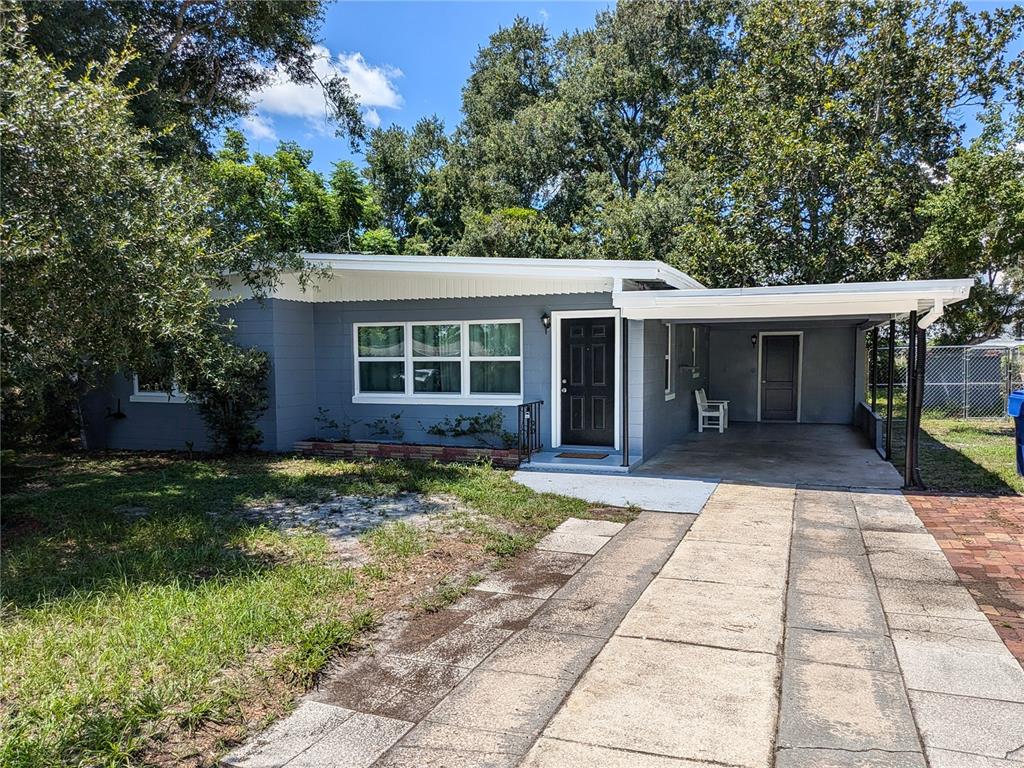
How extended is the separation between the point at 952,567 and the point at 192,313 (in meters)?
6.32

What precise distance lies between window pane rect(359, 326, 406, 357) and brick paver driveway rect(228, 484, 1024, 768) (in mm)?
5826

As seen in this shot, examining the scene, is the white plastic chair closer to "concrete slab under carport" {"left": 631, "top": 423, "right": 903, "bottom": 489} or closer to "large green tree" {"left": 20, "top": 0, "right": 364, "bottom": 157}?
"concrete slab under carport" {"left": 631, "top": 423, "right": 903, "bottom": 489}

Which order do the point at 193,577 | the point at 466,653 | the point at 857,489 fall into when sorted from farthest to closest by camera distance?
the point at 857,489, the point at 193,577, the point at 466,653

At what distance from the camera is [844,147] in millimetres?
15055

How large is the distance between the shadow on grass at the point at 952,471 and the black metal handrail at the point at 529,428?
467 centimetres

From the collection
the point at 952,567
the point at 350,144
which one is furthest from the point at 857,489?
the point at 350,144

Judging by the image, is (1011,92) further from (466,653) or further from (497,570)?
(466,653)

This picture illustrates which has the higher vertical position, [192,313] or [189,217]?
[189,217]

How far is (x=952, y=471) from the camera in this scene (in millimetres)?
8469

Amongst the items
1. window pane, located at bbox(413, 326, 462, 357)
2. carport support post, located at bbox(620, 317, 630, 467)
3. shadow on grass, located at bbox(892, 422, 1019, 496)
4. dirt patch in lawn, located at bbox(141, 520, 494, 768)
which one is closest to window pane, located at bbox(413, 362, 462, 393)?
window pane, located at bbox(413, 326, 462, 357)

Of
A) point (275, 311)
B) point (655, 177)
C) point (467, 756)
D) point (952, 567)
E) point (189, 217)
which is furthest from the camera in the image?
point (655, 177)

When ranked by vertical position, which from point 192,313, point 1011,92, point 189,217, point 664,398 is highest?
point 1011,92

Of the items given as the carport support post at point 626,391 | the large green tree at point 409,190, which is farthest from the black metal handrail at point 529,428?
the large green tree at point 409,190

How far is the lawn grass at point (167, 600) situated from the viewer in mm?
2756
